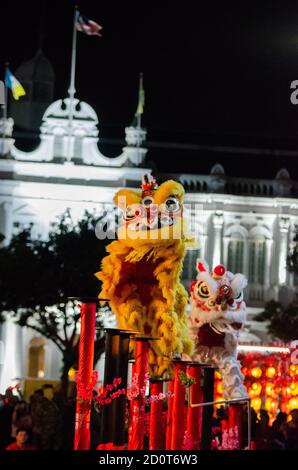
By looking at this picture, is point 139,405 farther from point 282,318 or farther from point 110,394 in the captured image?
point 282,318

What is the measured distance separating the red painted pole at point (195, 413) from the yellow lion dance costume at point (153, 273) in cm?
30

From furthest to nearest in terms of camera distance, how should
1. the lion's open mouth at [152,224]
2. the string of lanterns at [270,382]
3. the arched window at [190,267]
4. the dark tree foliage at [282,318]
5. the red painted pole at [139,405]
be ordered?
the arched window at [190,267], the dark tree foliage at [282,318], the string of lanterns at [270,382], the lion's open mouth at [152,224], the red painted pole at [139,405]

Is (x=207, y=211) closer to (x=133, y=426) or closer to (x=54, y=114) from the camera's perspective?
(x=54, y=114)

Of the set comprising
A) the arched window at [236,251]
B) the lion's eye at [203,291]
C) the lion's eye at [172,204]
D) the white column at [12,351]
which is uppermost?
the arched window at [236,251]

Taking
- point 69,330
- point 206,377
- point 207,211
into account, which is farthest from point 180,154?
point 206,377

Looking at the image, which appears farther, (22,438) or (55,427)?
(55,427)

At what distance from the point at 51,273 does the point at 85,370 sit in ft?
87.6

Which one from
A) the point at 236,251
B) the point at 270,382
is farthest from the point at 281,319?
the point at 270,382

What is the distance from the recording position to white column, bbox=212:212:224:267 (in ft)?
161

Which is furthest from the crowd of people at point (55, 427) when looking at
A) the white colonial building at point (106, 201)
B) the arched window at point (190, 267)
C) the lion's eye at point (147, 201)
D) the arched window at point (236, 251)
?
the arched window at point (236, 251)

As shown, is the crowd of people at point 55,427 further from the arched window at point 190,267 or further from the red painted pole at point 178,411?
the arched window at point 190,267

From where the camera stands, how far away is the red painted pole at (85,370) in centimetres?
1313

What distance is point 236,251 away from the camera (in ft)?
163

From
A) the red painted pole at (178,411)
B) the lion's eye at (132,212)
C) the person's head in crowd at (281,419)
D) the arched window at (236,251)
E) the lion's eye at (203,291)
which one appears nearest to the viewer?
the red painted pole at (178,411)
